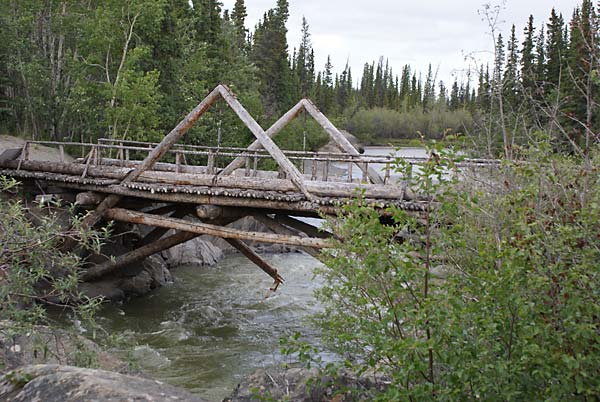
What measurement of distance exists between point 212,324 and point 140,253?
2.13 m

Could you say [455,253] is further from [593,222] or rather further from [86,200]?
[86,200]

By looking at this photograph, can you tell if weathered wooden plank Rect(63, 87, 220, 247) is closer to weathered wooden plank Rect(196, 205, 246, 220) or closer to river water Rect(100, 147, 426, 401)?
weathered wooden plank Rect(196, 205, 246, 220)

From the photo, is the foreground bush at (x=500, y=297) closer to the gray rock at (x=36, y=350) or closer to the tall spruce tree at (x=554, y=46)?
the gray rock at (x=36, y=350)

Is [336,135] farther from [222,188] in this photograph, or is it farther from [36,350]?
[36,350]

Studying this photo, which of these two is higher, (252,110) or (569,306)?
(252,110)

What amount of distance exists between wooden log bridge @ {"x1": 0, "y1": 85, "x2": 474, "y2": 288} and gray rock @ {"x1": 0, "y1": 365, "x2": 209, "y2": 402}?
538 cm

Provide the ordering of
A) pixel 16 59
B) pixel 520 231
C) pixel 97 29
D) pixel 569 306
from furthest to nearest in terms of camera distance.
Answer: pixel 16 59
pixel 97 29
pixel 520 231
pixel 569 306

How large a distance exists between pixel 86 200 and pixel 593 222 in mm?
10612

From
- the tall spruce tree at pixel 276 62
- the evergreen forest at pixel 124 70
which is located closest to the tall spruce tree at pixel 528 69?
the evergreen forest at pixel 124 70

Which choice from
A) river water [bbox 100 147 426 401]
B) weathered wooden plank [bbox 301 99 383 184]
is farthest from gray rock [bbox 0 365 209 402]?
weathered wooden plank [bbox 301 99 383 184]

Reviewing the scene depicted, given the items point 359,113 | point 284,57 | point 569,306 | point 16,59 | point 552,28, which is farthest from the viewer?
point 359,113

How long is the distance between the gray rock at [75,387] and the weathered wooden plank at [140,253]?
8.45 m

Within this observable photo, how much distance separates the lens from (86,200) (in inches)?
478

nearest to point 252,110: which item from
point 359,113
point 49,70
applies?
point 49,70
